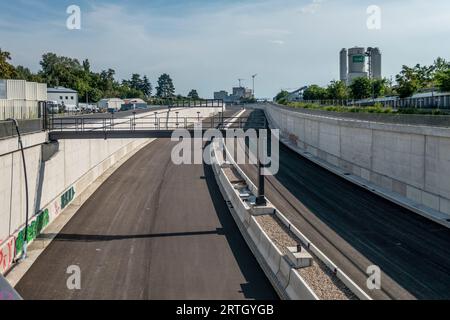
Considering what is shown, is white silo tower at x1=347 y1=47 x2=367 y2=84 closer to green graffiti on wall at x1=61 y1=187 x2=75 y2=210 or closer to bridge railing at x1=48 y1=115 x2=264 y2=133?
bridge railing at x1=48 y1=115 x2=264 y2=133

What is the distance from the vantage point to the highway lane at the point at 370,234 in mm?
19375

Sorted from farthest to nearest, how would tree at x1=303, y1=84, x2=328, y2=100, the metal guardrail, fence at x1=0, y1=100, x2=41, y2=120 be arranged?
1. tree at x1=303, y1=84, x2=328, y2=100
2. the metal guardrail
3. fence at x1=0, y1=100, x2=41, y2=120

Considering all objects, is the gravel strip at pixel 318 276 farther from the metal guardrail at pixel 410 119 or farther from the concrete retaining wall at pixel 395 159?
the metal guardrail at pixel 410 119

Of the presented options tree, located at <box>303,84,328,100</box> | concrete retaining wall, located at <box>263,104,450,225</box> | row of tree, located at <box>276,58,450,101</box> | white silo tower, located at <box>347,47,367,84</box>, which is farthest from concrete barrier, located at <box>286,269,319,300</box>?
white silo tower, located at <box>347,47,367,84</box>

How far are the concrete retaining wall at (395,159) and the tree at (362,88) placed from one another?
50276mm

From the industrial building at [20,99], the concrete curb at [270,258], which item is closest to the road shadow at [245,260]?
the concrete curb at [270,258]

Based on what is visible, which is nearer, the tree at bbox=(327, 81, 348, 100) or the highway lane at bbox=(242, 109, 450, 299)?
the highway lane at bbox=(242, 109, 450, 299)

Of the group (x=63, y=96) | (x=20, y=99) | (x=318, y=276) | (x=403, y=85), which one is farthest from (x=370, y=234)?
(x=63, y=96)

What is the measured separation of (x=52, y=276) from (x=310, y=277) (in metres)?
10.6

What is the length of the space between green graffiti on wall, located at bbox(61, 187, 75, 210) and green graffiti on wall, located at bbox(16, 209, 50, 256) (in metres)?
3.33

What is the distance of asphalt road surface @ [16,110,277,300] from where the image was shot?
1898 centimetres

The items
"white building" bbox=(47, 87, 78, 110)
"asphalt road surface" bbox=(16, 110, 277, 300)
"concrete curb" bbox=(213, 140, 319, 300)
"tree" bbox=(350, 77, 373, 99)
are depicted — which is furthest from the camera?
"white building" bbox=(47, 87, 78, 110)
